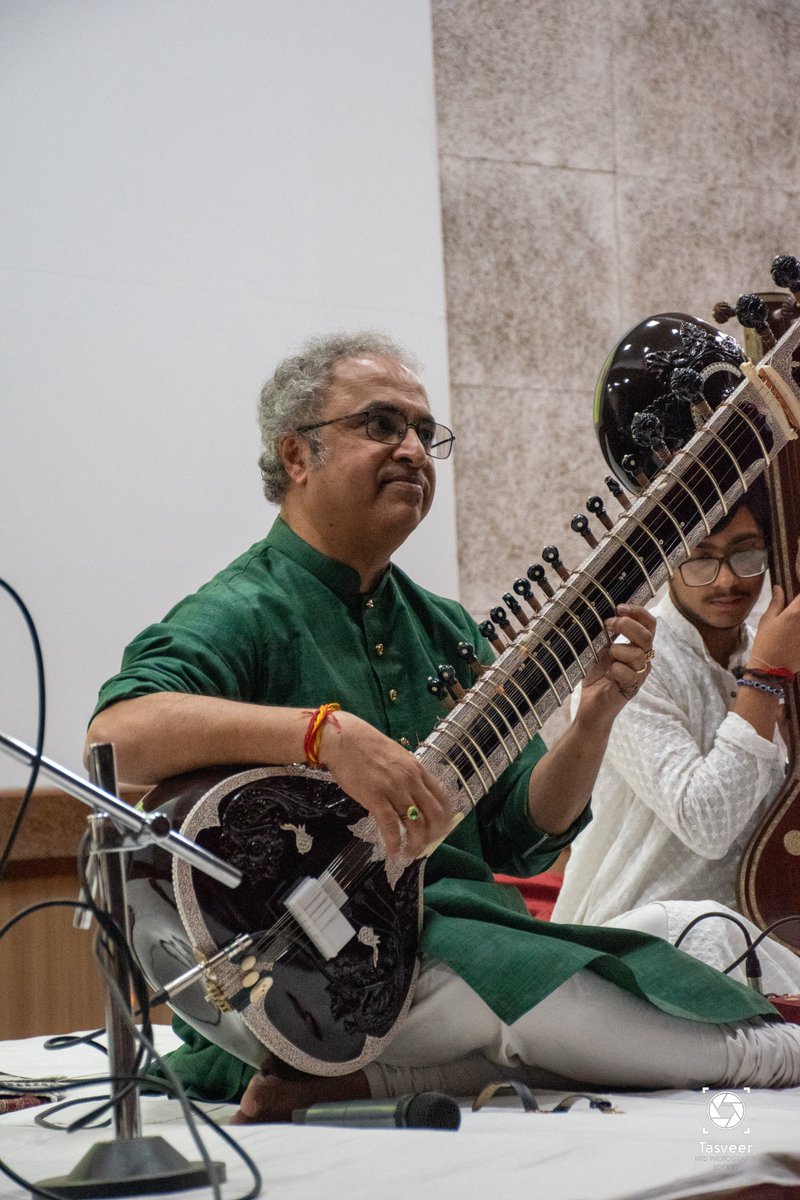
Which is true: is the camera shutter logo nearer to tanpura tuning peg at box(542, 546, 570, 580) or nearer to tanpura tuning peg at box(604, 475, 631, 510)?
tanpura tuning peg at box(542, 546, 570, 580)

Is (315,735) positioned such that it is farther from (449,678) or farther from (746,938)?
(746,938)

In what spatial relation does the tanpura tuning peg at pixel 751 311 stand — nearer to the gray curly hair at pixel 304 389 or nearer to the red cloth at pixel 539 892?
the gray curly hair at pixel 304 389

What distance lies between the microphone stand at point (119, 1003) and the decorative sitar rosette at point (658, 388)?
45.5 inches

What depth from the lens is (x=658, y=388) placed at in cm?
279

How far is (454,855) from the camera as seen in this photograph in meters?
2.38

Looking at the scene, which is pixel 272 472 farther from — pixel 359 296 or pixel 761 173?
pixel 761 173

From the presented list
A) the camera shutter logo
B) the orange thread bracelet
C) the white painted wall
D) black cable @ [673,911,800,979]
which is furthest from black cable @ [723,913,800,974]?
the white painted wall

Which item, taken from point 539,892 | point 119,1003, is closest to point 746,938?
point 539,892

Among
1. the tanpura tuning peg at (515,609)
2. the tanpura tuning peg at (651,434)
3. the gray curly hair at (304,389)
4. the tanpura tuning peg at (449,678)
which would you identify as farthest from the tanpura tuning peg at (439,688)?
the gray curly hair at (304,389)

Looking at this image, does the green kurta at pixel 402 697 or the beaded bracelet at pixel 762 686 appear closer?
the green kurta at pixel 402 697

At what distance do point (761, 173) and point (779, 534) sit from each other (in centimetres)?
287

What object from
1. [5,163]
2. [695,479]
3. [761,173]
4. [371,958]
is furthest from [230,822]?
[761,173]

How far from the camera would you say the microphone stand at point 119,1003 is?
135 centimetres

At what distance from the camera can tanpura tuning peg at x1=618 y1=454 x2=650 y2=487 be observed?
90.0 inches
